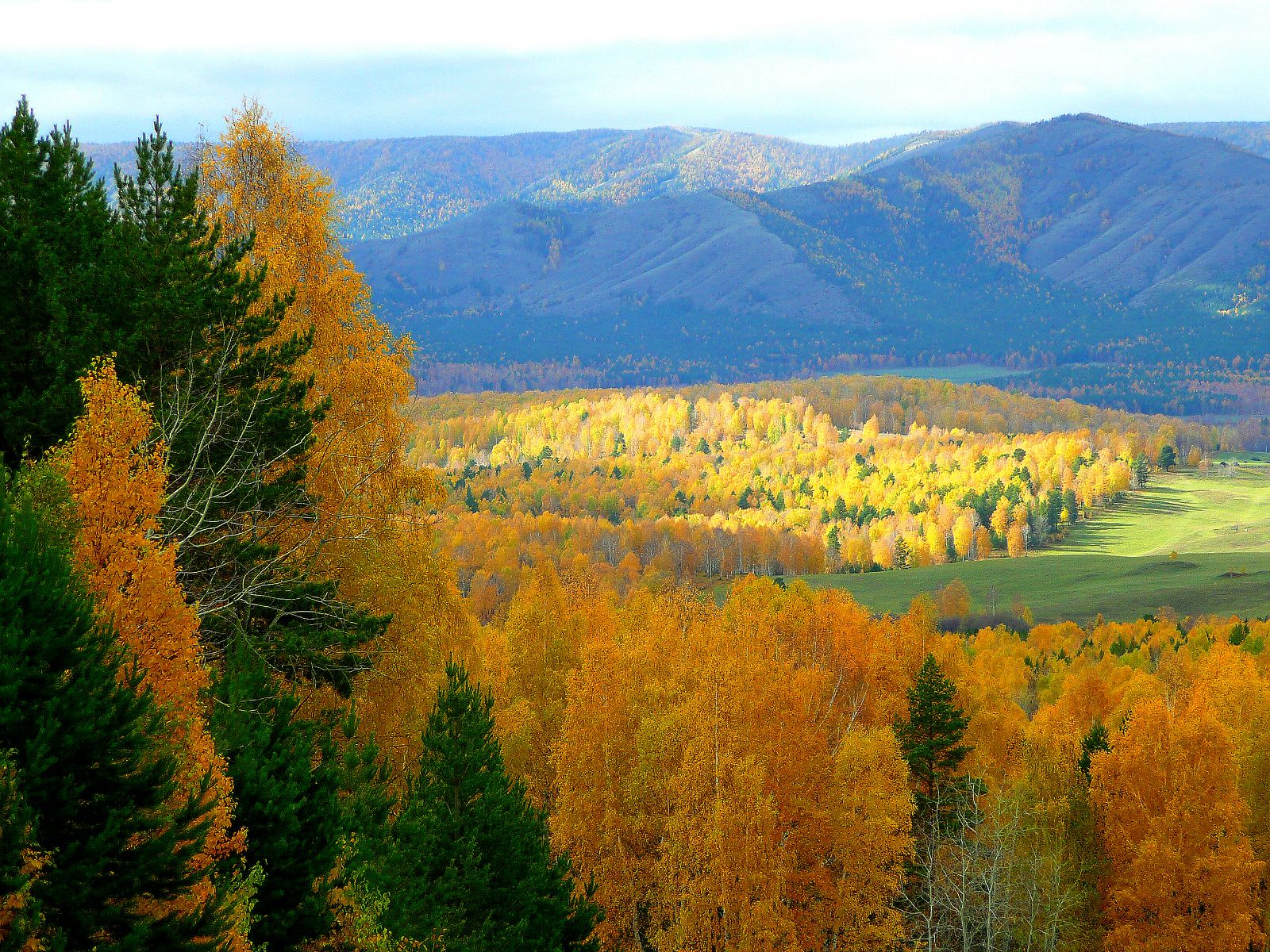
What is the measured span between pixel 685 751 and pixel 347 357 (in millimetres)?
14888

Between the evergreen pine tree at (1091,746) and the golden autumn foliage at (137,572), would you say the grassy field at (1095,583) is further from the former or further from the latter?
the golden autumn foliage at (137,572)

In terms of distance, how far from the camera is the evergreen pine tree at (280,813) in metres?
19.8

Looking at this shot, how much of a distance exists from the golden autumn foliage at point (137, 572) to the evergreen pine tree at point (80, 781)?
107 cm

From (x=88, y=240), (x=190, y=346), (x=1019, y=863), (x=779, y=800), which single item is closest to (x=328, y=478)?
(x=190, y=346)

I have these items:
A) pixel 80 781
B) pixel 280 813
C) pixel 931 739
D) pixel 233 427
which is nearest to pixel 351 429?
pixel 233 427

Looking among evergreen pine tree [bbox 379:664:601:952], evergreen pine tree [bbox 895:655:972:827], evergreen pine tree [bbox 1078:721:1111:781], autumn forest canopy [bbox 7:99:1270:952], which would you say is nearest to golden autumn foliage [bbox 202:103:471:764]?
autumn forest canopy [bbox 7:99:1270:952]

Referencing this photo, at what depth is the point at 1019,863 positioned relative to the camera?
42719 mm

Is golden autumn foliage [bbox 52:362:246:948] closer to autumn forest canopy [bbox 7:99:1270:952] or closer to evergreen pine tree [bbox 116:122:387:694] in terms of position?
autumn forest canopy [bbox 7:99:1270:952]

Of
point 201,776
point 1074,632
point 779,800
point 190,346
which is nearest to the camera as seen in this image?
point 201,776

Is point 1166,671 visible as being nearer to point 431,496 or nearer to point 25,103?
point 431,496

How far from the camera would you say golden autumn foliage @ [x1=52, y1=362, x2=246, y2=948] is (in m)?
18.0

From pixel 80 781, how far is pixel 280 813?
4469 mm

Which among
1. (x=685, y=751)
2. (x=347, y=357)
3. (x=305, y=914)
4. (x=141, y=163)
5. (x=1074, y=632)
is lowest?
(x=1074, y=632)

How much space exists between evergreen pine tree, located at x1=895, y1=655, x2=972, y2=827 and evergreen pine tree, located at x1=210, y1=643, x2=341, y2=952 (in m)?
33.3
